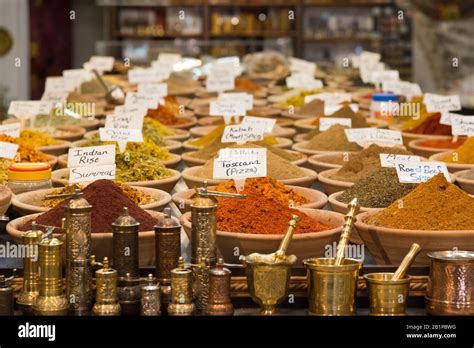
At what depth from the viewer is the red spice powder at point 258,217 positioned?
2.29m

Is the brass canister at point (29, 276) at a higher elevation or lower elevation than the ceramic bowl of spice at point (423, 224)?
lower

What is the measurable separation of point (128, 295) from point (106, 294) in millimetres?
63

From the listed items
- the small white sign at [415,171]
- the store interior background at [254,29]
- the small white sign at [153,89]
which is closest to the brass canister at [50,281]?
the small white sign at [415,171]

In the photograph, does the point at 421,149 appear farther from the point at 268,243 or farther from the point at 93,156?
the point at 268,243

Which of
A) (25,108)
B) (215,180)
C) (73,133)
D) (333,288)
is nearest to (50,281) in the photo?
(333,288)

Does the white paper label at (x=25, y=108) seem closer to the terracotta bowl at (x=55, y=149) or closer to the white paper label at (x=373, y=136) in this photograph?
the terracotta bowl at (x=55, y=149)

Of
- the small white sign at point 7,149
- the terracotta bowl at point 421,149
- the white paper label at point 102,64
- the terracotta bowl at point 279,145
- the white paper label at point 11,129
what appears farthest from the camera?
the white paper label at point 102,64

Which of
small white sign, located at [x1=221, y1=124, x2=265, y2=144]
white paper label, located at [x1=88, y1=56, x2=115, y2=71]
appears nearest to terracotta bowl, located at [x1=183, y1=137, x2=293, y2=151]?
small white sign, located at [x1=221, y1=124, x2=265, y2=144]

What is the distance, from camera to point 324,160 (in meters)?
3.43

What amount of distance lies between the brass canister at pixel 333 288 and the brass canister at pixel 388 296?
0.04 metres

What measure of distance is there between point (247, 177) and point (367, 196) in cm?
→ 33

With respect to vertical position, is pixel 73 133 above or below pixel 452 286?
above

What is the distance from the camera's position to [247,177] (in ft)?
8.54

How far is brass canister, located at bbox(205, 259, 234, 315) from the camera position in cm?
202
